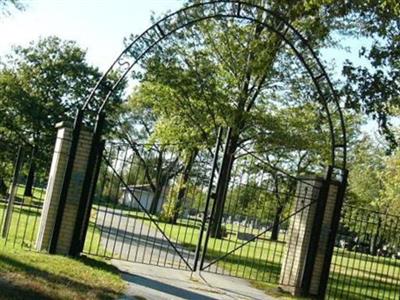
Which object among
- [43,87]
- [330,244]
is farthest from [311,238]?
[43,87]

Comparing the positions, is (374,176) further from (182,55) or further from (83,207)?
(83,207)

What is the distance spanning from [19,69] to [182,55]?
19.1 meters

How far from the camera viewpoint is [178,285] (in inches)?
399

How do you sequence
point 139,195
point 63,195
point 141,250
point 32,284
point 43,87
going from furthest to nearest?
point 43,87 → point 139,195 → point 141,250 → point 63,195 → point 32,284

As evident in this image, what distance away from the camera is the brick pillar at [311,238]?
1150cm

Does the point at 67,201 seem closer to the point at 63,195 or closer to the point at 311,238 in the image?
the point at 63,195

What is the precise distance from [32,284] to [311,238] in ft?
18.6

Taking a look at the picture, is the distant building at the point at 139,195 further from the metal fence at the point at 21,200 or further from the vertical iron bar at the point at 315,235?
the vertical iron bar at the point at 315,235

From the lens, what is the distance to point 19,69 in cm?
4084

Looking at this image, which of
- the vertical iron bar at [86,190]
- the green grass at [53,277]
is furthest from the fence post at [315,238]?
the vertical iron bar at [86,190]

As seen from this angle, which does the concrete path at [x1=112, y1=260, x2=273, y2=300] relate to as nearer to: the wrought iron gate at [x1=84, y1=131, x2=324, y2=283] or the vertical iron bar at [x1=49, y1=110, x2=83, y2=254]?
the wrought iron gate at [x1=84, y1=131, x2=324, y2=283]

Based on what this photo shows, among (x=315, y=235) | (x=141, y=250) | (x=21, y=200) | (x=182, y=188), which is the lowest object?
(x=141, y=250)

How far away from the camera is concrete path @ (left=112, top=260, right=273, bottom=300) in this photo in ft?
29.8

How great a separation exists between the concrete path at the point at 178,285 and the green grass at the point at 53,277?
12.6 inches
